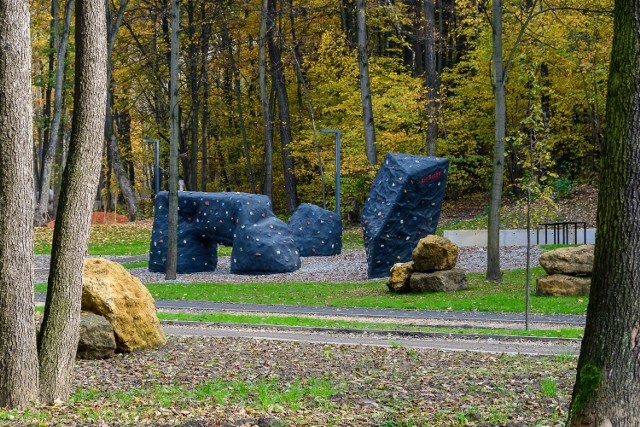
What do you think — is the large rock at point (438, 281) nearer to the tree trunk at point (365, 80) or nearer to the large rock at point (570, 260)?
the large rock at point (570, 260)

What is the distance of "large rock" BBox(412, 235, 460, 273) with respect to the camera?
71.5 ft

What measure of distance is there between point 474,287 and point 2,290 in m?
14.9

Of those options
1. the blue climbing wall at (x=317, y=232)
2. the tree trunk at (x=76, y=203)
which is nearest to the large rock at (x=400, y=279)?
the blue climbing wall at (x=317, y=232)

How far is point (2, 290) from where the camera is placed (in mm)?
8938

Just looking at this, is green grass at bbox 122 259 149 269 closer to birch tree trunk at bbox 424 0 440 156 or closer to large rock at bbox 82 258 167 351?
birch tree trunk at bbox 424 0 440 156

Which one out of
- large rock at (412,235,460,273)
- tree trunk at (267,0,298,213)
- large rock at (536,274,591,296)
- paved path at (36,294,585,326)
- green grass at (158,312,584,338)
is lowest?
paved path at (36,294,585,326)

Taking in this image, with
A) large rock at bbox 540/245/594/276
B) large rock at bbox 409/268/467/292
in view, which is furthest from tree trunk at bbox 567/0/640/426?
large rock at bbox 409/268/467/292

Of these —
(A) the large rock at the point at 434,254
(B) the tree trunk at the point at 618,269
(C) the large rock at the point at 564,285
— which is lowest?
(C) the large rock at the point at 564,285

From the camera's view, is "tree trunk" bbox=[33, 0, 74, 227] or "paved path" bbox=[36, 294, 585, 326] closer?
"paved path" bbox=[36, 294, 585, 326]

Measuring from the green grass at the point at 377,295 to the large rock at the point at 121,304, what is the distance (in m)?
7.62

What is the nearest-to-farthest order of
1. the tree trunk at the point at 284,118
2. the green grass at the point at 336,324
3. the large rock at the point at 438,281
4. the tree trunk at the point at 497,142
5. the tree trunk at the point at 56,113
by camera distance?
the green grass at the point at 336,324 < the large rock at the point at 438,281 < the tree trunk at the point at 497,142 < the tree trunk at the point at 56,113 < the tree trunk at the point at 284,118

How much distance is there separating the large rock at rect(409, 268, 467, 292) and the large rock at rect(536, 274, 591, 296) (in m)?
2.26

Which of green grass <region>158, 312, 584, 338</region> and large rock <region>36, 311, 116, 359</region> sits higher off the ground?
large rock <region>36, 311, 116, 359</region>

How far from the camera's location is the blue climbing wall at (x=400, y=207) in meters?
25.7
